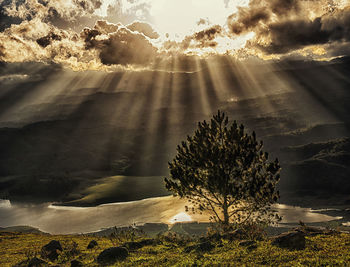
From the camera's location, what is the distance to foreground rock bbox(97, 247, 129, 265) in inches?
1184

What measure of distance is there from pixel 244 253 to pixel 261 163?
54.6ft

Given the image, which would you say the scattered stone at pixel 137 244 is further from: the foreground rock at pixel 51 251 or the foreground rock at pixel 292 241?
the foreground rock at pixel 292 241

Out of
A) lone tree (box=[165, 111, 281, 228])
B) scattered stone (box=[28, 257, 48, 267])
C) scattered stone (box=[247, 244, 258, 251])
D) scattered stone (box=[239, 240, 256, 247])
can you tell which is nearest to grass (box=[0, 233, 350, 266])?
Answer: scattered stone (box=[247, 244, 258, 251])

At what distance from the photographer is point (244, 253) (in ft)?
89.6

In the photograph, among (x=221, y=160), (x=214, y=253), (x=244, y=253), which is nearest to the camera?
(x=244, y=253)

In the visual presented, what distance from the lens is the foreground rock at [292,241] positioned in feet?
89.8

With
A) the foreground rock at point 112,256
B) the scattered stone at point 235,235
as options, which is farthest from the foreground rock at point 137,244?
the scattered stone at point 235,235

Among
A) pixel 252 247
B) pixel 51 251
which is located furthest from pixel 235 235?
pixel 51 251

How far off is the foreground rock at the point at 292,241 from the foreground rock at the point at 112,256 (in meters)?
15.0

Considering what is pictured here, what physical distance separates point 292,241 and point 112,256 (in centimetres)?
1717

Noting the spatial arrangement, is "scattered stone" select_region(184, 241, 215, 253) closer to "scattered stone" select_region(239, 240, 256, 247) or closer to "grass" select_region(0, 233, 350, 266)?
"grass" select_region(0, 233, 350, 266)

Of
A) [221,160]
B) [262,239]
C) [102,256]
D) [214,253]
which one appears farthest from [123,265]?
[221,160]

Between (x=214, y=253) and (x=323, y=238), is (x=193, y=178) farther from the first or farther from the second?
(x=323, y=238)

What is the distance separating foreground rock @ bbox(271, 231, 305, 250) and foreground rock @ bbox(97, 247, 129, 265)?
15047mm
